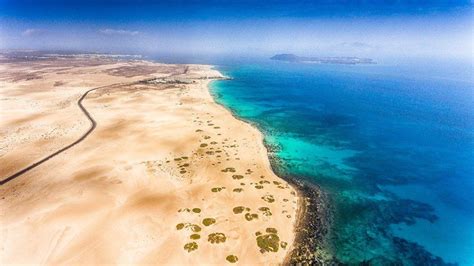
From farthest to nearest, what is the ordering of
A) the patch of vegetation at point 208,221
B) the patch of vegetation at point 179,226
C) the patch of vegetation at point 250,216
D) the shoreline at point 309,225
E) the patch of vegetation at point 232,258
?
the patch of vegetation at point 250,216, the patch of vegetation at point 208,221, the patch of vegetation at point 179,226, the shoreline at point 309,225, the patch of vegetation at point 232,258

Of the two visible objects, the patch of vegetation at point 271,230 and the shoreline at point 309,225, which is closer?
the shoreline at point 309,225

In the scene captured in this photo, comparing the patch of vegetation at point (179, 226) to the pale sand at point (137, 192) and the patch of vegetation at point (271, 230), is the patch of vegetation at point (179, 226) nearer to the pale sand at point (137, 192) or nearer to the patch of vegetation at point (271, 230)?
the pale sand at point (137, 192)

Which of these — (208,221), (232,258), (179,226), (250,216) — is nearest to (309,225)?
(250,216)

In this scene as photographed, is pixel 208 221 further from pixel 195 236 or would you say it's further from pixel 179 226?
pixel 179 226

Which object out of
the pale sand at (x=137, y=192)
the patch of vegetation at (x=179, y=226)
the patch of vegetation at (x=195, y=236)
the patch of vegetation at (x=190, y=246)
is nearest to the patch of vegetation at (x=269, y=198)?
the pale sand at (x=137, y=192)

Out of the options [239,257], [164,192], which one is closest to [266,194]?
[239,257]
